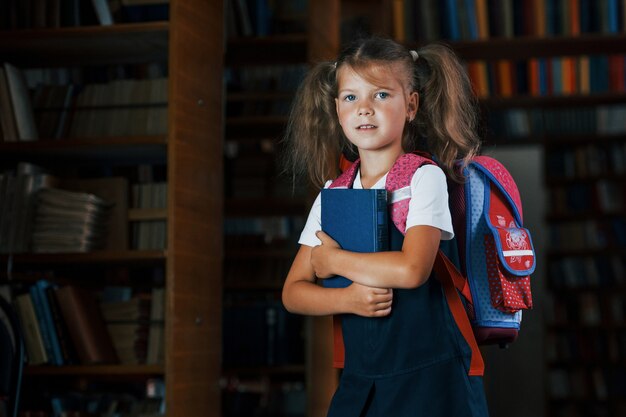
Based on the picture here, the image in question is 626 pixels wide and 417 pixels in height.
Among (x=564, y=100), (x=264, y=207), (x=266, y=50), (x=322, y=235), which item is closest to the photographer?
(x=322, y=235)

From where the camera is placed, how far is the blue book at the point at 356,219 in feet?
4.86

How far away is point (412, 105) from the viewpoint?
163 cm

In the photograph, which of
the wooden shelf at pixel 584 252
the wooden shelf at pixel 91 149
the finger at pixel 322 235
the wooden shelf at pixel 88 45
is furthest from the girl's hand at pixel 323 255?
the wooden shelf at pixel 584 252

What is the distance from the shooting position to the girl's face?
1.56 meters

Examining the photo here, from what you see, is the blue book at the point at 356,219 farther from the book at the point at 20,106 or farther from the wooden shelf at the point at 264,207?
the wooden shelf at the point at 264,207

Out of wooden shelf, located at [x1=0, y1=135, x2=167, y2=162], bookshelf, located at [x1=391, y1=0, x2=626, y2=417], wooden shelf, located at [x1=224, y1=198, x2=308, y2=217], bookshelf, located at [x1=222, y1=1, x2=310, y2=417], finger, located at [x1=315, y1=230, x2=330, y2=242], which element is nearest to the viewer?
finger, located at [x1=315, y1=230, x2=330, y2=242]

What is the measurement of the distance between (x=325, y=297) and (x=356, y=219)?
5.4 inches

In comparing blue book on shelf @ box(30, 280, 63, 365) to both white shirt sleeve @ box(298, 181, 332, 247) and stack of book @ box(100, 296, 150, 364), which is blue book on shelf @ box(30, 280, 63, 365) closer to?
stack of book @ box(100, 296, 150, 364)

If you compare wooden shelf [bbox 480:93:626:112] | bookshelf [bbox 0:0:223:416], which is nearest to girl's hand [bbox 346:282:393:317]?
bookshelf [bbox 0:0:223:416]

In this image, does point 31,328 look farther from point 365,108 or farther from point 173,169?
point 365,108

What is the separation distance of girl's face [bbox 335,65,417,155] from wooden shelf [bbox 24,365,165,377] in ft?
5.18

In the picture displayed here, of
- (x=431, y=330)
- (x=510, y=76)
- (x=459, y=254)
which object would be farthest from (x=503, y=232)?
(x=510, y=76)

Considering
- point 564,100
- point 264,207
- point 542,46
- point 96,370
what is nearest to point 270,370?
point 264,207

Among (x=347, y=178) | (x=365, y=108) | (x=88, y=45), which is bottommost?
(x=347, y=178)
